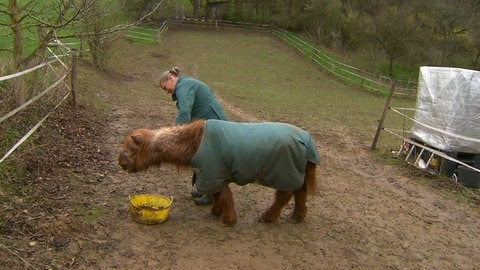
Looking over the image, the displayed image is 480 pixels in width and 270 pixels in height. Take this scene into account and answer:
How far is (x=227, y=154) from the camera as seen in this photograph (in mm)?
4438

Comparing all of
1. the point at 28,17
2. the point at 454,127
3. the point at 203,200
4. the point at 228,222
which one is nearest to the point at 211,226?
the point at 228,222

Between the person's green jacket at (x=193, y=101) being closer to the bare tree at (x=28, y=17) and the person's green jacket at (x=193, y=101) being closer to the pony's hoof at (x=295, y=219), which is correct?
the pony's hoof at (x=295, y=219)

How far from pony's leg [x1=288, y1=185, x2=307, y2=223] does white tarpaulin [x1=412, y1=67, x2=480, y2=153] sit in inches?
169

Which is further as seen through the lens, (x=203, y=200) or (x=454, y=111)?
(x=454, y=111)

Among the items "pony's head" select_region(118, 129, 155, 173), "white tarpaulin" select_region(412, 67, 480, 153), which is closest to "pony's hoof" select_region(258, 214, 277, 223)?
"pony's head" select_region(118, 129, 155, 173)

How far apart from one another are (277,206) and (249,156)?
2.90ft

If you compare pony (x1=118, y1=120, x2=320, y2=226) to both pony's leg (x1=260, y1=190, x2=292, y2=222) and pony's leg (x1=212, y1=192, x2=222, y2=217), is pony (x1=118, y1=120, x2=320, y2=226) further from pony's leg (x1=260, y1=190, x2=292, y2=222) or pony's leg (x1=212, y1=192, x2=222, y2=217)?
pony's leg (x1=260, y1=190, x2=292, y2=222)

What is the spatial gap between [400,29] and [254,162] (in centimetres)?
3171

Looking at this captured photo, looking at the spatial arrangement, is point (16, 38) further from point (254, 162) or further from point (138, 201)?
point (254, 162)

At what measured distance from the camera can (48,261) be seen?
3770 mm

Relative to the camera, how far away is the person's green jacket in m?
5.07

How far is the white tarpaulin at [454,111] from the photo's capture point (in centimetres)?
808

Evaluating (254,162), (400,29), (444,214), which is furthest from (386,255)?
(400,29)

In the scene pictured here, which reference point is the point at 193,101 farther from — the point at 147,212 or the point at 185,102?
the point at 147,212
